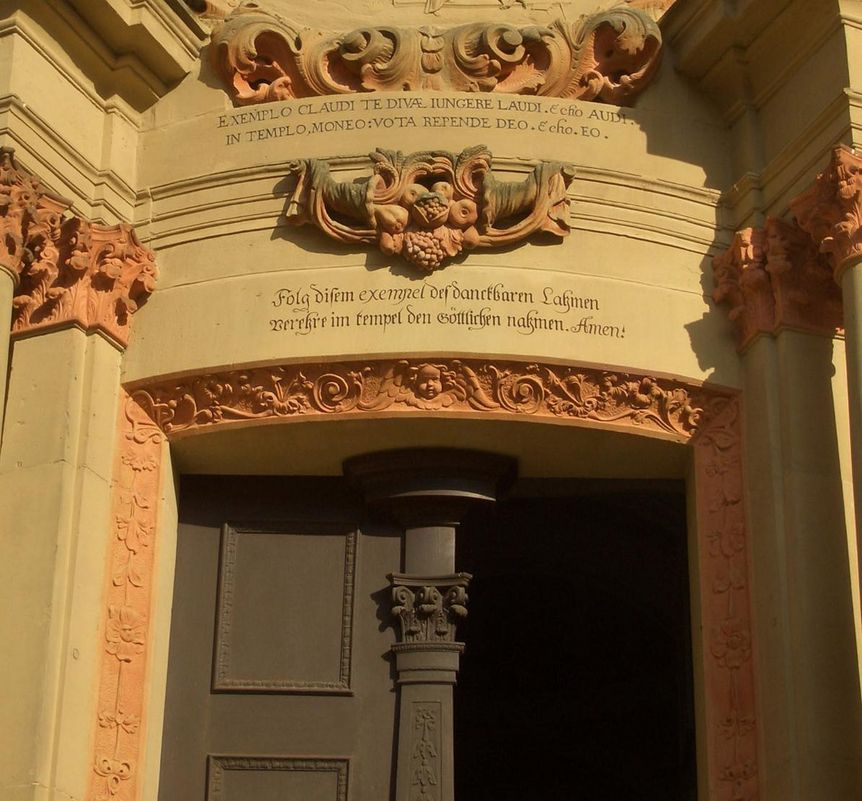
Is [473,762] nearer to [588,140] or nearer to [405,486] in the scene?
[405,486]

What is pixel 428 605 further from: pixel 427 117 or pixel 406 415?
pixel 427 117

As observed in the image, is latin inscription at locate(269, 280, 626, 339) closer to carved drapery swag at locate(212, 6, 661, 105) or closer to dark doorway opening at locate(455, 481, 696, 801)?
carved drapery swag at locate(212, 6, 661, 105)

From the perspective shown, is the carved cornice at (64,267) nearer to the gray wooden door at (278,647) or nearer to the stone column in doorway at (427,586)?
the gray wooden door at (278,647)

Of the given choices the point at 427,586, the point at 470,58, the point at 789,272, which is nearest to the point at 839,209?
the point at 789,272

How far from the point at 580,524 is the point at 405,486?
11.8 feet

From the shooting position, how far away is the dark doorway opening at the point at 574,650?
14273mm

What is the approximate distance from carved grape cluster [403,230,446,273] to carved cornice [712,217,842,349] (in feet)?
5.93

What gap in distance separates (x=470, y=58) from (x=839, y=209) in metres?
2.73

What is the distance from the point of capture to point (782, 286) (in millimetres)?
10641

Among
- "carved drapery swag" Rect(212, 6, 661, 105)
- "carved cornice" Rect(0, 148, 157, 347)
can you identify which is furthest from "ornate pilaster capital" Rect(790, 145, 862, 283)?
"carved cornice" Rect(0, 148, 157, 347)

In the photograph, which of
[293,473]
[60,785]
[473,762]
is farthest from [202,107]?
[473,762]

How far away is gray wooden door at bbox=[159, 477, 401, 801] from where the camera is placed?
34.6 feet

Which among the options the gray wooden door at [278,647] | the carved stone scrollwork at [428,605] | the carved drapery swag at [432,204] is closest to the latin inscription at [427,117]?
the carved drapery swag at [432,204]

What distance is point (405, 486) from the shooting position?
1108 centimetres
